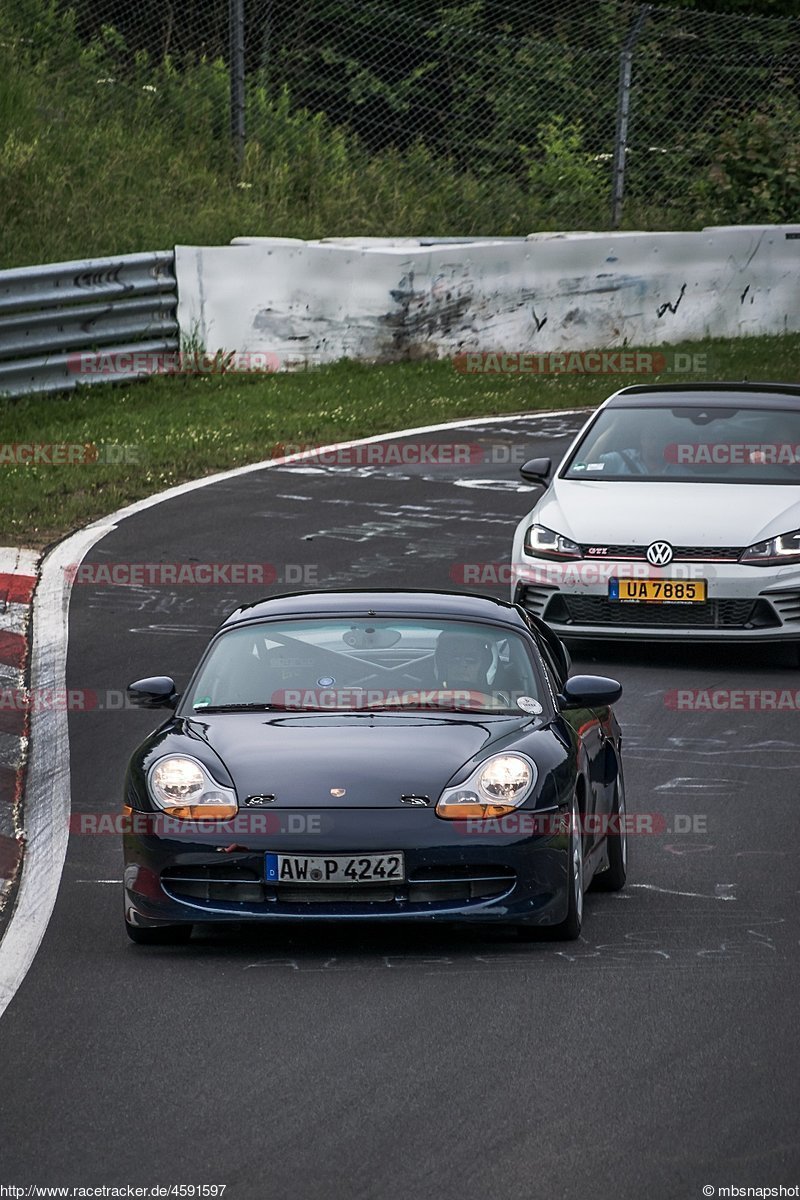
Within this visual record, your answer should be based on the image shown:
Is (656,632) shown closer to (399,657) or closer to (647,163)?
(399,657)

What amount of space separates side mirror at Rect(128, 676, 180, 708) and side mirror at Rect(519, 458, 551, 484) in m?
5.96

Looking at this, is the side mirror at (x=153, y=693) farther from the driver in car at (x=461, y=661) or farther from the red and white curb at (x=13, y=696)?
the driver in car at (x=461, y=661)

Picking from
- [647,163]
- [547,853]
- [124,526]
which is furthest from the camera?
[647,163]

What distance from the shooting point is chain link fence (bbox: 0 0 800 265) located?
25.9m

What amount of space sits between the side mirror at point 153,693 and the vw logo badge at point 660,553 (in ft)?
16.3

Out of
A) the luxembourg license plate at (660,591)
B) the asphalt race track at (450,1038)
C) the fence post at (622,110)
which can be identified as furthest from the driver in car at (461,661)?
the fence post at (622,110)

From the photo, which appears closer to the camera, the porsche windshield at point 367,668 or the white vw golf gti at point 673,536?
the porsche windshield at point 367,668

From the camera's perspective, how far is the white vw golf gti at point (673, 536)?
42.7 feet

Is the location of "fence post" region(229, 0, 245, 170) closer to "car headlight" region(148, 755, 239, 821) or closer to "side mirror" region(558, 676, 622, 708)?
"side mirror" region(558, 676, 622, 708)

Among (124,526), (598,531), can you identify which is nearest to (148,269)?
(124,526)

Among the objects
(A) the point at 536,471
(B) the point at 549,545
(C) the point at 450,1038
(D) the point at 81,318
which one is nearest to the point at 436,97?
(D) the point at 81,318

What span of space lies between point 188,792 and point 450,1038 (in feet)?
5.40

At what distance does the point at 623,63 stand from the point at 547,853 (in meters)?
20.4

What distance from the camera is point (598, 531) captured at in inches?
525
